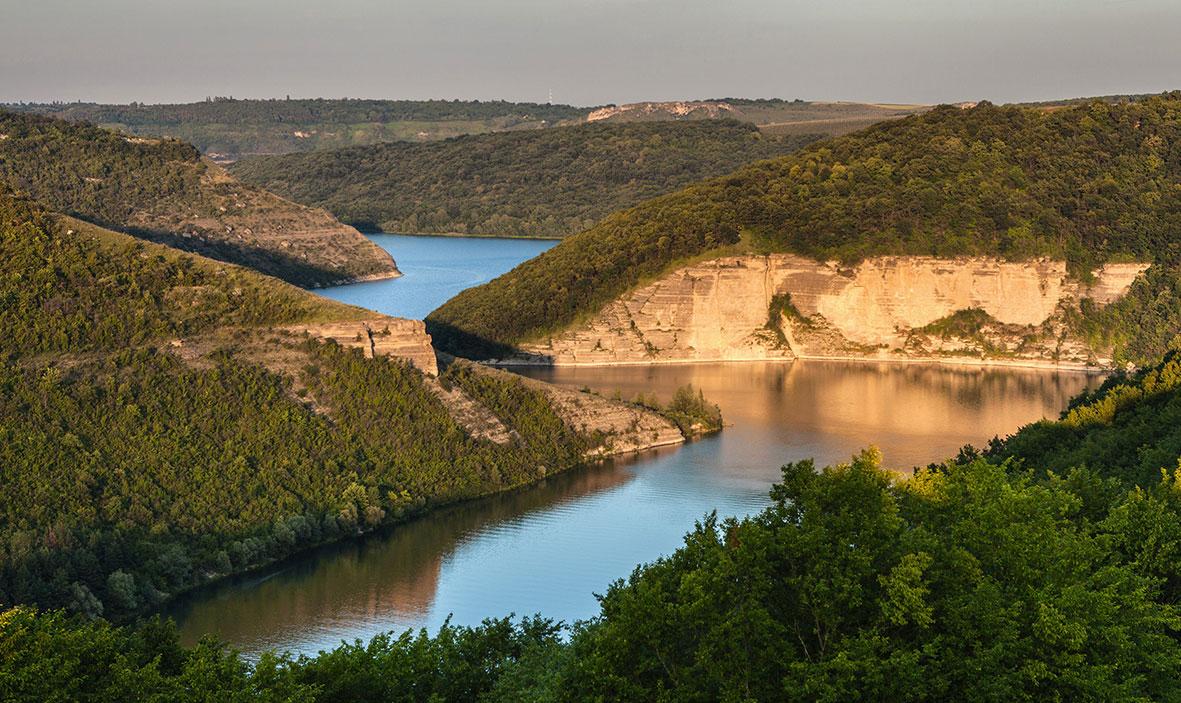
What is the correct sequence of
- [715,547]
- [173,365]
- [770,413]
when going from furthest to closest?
[770,413] < [173,365] < [715,547]

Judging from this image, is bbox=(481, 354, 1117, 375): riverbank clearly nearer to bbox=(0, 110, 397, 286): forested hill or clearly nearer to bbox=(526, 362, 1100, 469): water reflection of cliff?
bbox=(526, 362, 1100, 469): water reflection of cliff

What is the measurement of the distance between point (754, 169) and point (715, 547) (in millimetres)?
85908

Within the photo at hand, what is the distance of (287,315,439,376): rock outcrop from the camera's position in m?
65.7

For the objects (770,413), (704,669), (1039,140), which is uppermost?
(1039,140)

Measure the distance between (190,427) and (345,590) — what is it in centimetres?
1118

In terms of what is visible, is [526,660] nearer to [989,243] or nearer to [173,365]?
[173,365]

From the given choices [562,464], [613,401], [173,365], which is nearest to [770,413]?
[613,401]

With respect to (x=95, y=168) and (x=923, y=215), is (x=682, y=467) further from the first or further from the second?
(x=95, y=168)

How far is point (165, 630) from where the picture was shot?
104ft

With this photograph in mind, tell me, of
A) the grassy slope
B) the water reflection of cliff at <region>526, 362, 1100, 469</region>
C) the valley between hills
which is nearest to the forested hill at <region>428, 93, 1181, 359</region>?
→ the valley between hills

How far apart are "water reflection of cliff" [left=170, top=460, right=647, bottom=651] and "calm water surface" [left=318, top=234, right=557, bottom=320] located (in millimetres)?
49878

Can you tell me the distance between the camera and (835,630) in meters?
25.7


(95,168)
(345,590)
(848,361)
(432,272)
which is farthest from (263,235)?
(345,590)

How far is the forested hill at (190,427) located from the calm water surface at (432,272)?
39.5 metres
